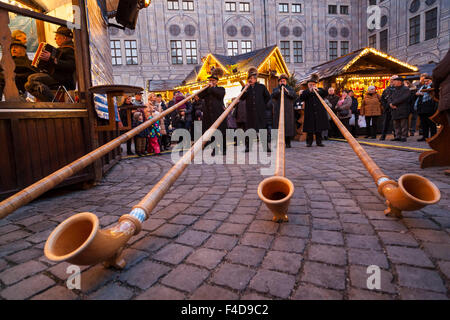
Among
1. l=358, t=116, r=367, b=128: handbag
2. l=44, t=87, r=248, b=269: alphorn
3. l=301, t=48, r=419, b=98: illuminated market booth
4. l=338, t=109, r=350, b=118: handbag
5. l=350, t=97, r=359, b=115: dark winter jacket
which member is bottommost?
l=44, t=87, r=248, b=269: alphorn

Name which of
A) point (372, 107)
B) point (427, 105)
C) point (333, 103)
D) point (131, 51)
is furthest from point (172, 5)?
point (427, 105)

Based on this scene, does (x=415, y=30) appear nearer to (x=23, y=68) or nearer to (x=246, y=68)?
(x=246, y=68)

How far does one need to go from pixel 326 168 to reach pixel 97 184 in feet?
13.1

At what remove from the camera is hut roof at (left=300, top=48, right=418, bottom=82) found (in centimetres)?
1334

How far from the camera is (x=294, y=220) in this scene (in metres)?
2.38

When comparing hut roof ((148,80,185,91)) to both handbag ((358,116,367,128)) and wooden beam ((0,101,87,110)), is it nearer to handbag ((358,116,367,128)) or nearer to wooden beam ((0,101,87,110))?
handbag ((358,116,367,128))

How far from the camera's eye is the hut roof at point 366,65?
13.3 meters

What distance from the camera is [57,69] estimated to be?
4531mm

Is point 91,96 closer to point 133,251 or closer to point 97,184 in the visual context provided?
point 97,184

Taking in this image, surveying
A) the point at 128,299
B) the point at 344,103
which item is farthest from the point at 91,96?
the point at 344,103

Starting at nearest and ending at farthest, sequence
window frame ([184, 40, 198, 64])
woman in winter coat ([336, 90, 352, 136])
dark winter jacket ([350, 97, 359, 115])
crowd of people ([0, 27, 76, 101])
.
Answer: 1. crowd of people ([0, 27, 76, 101])
2. woman in winter coat ([336, 90, 352, 136])
3. dark winter jacket ([350, 97, 359, 115])
4. window frame ([184, 40, 198, 64])

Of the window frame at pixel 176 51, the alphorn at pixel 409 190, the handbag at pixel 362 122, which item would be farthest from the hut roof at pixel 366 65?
the window frame at pixel 176 51

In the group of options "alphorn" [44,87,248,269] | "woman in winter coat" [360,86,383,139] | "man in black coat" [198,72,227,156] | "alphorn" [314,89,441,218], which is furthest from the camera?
"woman in winter coat" [360,86,383,139]

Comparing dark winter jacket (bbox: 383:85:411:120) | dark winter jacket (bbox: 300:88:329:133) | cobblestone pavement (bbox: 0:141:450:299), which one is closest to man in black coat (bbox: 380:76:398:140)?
dark winter jacket (bbox: 383:85:411:120)
